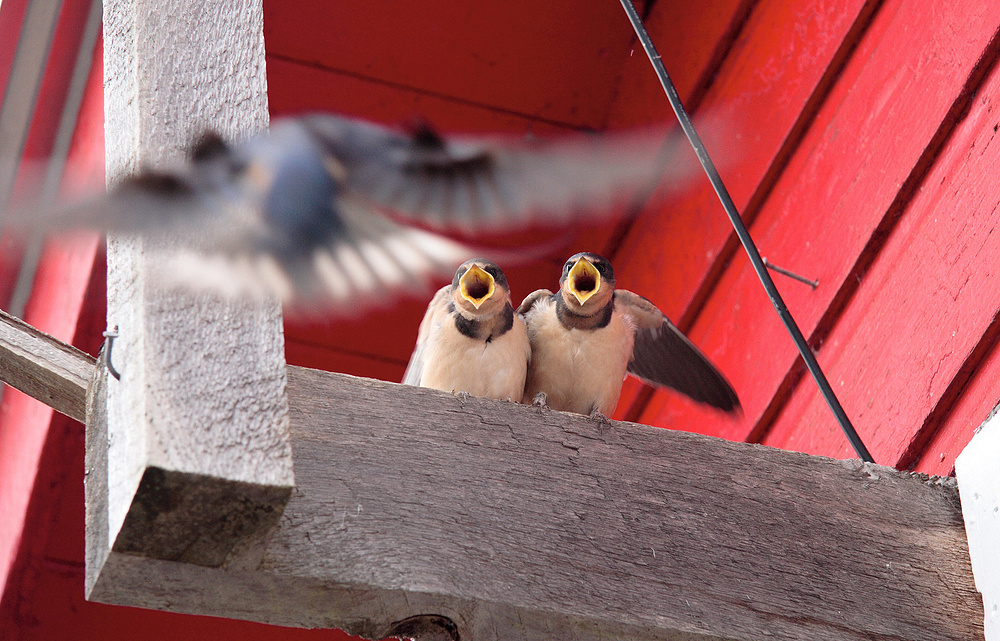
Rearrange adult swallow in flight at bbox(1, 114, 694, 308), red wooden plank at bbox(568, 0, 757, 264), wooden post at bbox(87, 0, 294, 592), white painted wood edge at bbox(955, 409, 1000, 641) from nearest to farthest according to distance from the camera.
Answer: wooden post at bbox(87, 0, 294, 592) → white painted wood edge at bbox(955, 409, 1000, 641) → adult swallow in flight at bbox(1, 114, 694, 308) → red wooden plank at bbox(568, 0, 757, 264)

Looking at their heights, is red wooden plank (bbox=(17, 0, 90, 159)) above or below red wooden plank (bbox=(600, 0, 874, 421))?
below

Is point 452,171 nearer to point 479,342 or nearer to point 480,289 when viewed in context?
point 480,289

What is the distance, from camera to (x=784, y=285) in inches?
93.0

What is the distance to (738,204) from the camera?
258 cm

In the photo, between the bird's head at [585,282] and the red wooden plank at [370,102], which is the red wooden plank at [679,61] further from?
the bird's head at [585,282]

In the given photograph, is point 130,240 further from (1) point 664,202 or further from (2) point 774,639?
(1) point 664,202

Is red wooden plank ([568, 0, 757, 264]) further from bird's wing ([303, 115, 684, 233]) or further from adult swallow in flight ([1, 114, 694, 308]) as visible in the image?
bird's wing ([303, 115, 684, 233])

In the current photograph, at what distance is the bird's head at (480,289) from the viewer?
2.00 meters

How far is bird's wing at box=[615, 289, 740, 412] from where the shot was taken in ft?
7.02

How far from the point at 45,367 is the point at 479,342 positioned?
957 mm

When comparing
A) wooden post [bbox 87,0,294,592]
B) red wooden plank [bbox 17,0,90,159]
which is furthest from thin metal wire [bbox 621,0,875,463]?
red wooden plank [bbox 17,0,90,159]

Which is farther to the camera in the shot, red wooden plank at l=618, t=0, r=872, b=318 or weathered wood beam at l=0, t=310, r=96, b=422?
red wooden plank at l=618, t=0, r=872, b=318

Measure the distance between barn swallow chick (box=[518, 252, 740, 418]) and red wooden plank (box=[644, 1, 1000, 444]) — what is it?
0.20 metres

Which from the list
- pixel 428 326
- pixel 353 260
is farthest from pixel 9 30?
pixel 428 326
